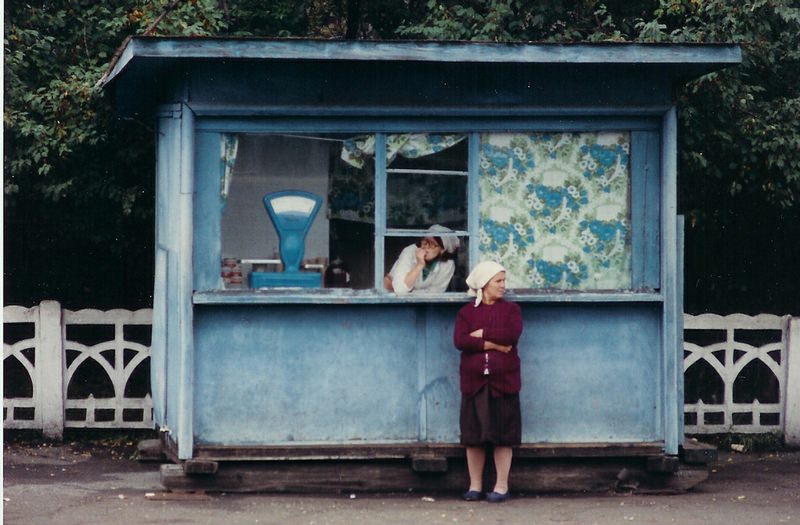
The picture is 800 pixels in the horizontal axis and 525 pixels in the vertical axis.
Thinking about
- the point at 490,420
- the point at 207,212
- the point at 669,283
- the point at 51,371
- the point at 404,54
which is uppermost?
the point at 404,54

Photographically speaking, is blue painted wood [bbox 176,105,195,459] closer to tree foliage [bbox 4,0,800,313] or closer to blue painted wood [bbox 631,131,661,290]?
tree foliage [bbox 4,0,800,313]

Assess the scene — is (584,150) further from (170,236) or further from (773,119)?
(773,119)

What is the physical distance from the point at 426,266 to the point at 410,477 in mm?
1476

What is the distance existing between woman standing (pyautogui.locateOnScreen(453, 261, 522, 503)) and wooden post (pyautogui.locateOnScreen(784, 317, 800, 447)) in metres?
3.85

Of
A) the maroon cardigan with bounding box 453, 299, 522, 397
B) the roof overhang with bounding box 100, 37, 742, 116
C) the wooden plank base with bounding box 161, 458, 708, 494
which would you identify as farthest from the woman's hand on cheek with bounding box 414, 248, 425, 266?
the wooden plank base with bounding box 161, 458, 708, 494

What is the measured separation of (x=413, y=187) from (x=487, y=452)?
1.93 meters

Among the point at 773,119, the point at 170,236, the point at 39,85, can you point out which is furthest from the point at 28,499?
the point at 773,119

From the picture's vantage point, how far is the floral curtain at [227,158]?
29.5 feet

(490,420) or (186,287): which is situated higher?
(186,287)

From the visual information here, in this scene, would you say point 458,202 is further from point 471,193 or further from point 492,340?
point 492,340

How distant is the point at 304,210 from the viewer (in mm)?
9180

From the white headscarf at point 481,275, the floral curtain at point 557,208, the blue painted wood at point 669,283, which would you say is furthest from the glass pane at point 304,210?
the blue painted wood at point 669,283

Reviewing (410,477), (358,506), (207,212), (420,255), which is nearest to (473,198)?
(420,255)

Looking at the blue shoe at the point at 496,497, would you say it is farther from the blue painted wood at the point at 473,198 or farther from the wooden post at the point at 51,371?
the wooden post at the point at 51,371
